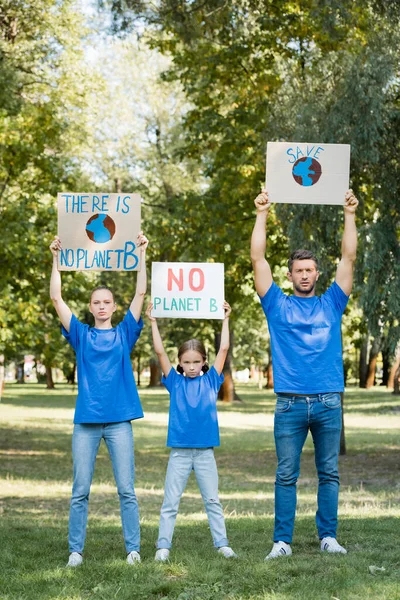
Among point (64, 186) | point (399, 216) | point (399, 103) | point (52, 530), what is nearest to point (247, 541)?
point (52, 530)

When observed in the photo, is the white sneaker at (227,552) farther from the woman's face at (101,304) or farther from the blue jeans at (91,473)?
the woman's face at (101,304)

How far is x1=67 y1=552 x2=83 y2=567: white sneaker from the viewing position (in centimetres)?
622

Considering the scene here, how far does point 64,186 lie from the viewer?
18594mm

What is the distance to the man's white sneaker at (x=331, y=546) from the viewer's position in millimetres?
6460

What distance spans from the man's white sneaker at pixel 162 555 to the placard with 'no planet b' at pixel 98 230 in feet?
6.90

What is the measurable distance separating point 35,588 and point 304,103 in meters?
12.0

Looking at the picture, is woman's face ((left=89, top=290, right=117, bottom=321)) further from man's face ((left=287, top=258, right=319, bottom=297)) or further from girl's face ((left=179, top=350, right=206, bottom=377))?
man's face ((left=287, top=258, right=319, bottom=297))

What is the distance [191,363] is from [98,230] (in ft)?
4.39

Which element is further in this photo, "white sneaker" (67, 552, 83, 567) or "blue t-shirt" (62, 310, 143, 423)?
"blue t-shirt" (62, 310, 143, 423)

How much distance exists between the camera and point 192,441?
657cm

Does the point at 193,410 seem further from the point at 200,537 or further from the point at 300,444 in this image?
the point at 200,537

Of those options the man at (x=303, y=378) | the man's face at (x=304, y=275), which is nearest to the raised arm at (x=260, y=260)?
the man at (x=303, y=378)

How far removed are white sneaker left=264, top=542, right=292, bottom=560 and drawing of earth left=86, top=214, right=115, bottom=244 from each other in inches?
103

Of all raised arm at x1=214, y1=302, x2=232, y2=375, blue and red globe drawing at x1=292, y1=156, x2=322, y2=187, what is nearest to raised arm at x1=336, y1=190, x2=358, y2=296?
blue and red globe drawing at x1=292, y1=156, x2=322, y2=187
